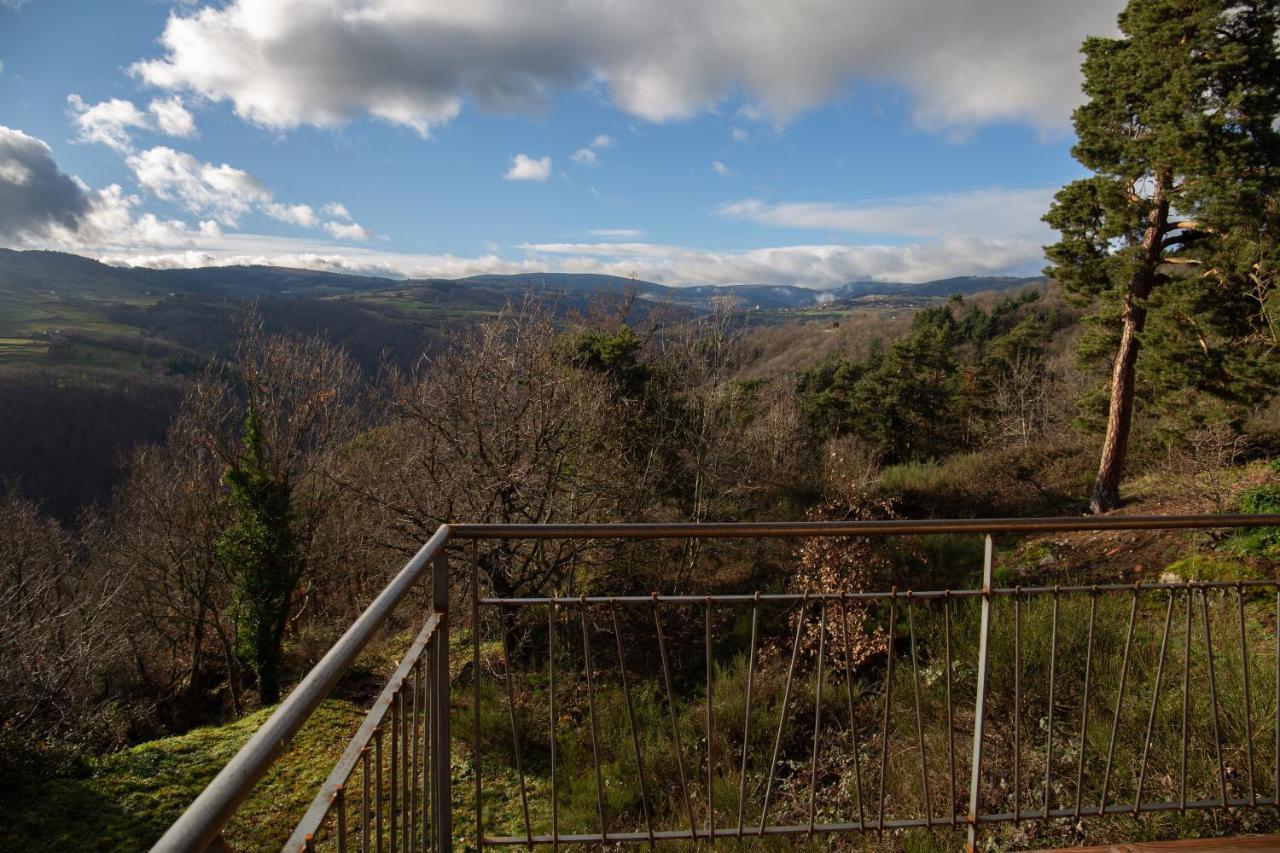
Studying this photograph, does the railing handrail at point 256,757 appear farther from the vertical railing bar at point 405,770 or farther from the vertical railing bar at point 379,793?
the vertical railing bar at point 405,770

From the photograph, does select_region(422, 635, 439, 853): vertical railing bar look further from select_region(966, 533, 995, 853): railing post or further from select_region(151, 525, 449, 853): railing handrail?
select_region(966, 533, 995, 853): railing post

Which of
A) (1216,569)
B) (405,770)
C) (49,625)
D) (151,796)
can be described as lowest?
(49,625)

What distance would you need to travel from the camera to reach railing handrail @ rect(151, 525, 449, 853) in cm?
70

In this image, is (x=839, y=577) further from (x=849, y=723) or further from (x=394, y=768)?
(x=394, y=768)

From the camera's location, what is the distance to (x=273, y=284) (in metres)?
170

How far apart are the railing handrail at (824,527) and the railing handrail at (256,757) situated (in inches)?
30.8

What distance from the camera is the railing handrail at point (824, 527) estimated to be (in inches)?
86.5

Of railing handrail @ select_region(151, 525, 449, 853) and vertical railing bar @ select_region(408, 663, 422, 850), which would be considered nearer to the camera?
railing handrail @ select_region(151, 525, 449, 853)

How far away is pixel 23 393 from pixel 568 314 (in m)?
49.5

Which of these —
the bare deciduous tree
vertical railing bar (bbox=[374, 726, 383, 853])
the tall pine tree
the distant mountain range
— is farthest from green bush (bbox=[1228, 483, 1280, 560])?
the distant mountain range

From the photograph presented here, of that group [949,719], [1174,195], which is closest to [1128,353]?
[1174,195]

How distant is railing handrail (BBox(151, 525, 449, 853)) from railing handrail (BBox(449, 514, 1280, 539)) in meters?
0.78

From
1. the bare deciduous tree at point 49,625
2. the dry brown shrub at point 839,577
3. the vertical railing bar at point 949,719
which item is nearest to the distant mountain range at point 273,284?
the bare deciduous tree at point 49,625

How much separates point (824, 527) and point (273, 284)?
19715cm
